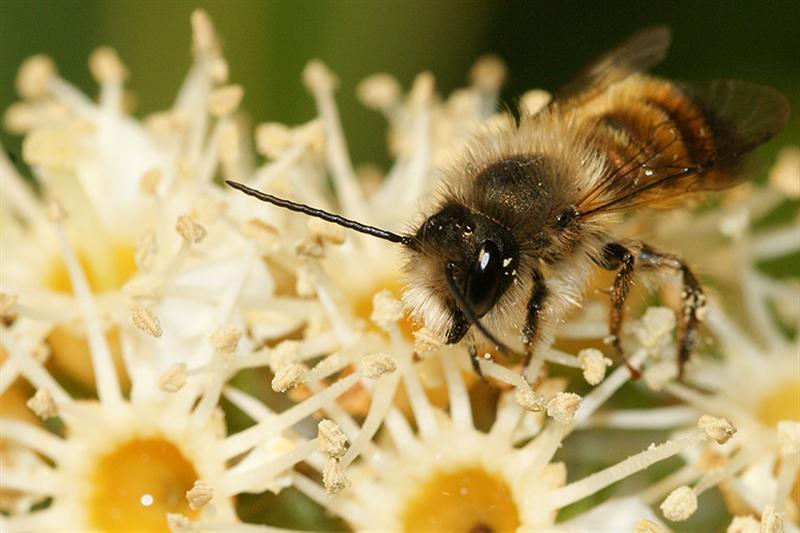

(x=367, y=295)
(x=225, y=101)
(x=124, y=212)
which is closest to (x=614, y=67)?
(x=367, y=295)

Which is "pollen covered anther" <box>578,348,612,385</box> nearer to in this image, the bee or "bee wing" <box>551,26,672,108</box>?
the bee

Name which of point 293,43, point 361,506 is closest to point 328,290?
point 361,506

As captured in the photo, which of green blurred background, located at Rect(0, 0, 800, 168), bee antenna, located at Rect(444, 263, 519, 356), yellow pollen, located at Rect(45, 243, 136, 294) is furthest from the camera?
green blurred background, located at Rect(0, 0, 800, 168)

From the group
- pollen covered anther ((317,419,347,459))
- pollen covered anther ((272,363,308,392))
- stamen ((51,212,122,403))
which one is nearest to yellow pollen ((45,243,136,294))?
stamen ((51,212,122,403))

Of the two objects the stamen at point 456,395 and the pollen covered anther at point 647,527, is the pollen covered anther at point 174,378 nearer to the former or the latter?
the stamen at point 456,395

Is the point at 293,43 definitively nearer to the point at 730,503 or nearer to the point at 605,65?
the point at 605,65

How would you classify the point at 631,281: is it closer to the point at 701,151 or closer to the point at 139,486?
the point at 701,151

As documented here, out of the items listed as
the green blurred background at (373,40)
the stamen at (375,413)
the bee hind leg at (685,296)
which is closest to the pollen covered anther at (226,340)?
the stamen at (375,413)
